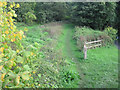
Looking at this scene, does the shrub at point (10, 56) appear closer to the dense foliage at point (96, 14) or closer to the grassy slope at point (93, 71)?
the grassy slope at point (93, 71)

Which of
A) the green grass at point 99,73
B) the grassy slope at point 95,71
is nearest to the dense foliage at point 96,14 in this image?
the grassy slope at point 95,71

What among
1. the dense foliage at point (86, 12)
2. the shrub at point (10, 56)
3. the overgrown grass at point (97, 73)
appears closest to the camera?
the shrub at point (10, 56)

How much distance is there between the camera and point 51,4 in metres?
23.9

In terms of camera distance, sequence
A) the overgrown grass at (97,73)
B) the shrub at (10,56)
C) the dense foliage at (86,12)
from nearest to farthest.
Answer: the shrub at (10,56) → the overgrown grass at (97,73) → the dense foliage at (86,12)

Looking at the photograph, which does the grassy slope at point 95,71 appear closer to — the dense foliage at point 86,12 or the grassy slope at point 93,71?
the grassy slope at point 93,71

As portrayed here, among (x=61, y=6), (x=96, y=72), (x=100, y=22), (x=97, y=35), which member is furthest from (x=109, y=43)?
(x=61, y=6)

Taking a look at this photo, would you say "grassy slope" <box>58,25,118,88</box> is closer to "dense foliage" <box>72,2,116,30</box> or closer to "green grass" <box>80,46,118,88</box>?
"green grass" <box>80,46,118,88</box>

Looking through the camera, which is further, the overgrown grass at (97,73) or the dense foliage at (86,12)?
the dense foliage at (86,12)

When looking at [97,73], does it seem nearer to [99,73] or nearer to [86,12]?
[99,73]

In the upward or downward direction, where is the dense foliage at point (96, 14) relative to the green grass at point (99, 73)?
upward

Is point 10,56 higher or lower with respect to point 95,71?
higher

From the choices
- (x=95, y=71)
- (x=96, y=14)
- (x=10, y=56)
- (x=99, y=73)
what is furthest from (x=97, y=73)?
(x=96, y=14)

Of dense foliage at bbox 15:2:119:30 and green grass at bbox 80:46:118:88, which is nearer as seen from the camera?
green grass at bbox 80:46:118:88

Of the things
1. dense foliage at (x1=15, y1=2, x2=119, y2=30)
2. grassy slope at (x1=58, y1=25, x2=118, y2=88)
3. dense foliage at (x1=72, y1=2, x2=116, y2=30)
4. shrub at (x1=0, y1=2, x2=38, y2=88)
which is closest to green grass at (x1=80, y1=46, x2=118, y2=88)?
grassy slope at (x1=58, y1=25, x2=118, y2=88)
